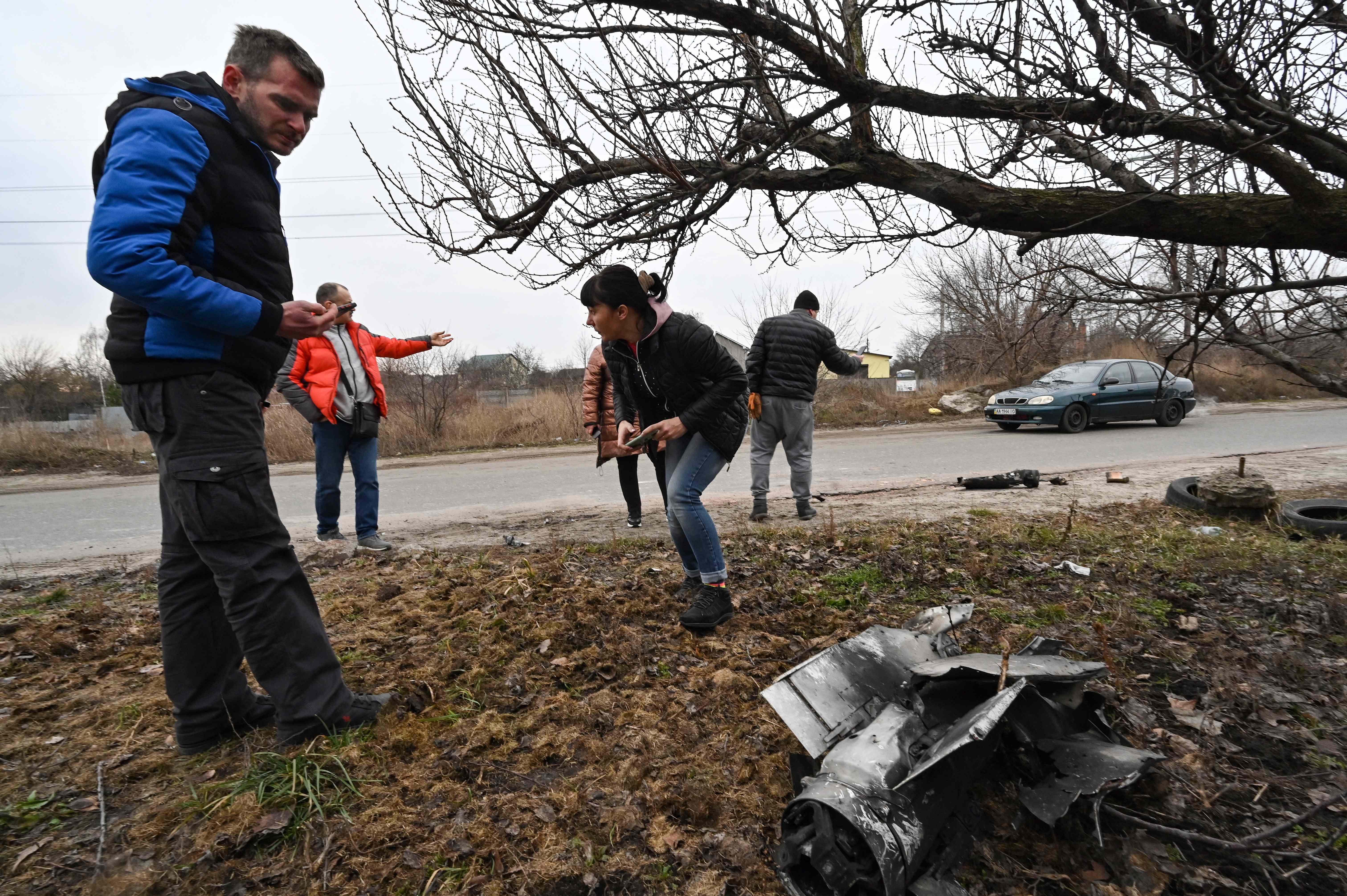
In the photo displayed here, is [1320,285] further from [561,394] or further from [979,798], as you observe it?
[561,394]

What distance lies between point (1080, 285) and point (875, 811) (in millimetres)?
3347

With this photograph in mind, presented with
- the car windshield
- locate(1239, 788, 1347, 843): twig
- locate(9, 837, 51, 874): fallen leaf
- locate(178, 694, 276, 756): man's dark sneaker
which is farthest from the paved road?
locate(1239, 788, 1347, 843): twig

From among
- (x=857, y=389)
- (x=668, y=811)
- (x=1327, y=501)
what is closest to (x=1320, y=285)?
(x=668, y=811)

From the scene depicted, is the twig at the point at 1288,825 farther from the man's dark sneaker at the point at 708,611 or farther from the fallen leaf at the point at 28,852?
the fallen leaf at the point at 28,852

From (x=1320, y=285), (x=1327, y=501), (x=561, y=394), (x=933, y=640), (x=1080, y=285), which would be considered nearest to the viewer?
(x=933, y=640)

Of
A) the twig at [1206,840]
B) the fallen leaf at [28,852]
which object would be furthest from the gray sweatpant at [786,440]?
the fallen leaf at [28,852]

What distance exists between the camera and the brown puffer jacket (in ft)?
19.9

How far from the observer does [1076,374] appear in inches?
566

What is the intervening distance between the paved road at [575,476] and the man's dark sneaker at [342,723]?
339 centimetres

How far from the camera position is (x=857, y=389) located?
20.1 metres

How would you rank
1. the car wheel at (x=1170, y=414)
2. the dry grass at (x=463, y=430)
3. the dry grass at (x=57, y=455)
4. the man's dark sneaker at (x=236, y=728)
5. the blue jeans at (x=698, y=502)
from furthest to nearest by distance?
the car wheel at (x=1170, y=414)
the dry grass at (x=463, y=430)
the dry grass at (x=57, y=455)
the blue jeans at (x=698, y=502)
the man's dark sneaker at (x=236, y=728)

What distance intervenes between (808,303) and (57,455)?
600 inches

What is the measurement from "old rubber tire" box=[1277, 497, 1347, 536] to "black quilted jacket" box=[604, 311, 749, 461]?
15.4 feet

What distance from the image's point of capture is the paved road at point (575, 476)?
6.65 meters
